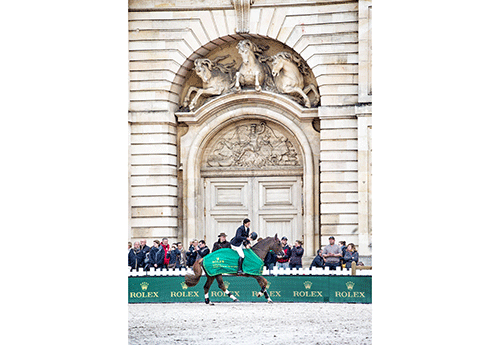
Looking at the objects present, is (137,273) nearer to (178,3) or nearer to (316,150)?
(316,150)

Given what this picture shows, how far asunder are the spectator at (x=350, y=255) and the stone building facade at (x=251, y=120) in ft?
2.12

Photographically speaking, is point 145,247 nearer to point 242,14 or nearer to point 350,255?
point 350,255

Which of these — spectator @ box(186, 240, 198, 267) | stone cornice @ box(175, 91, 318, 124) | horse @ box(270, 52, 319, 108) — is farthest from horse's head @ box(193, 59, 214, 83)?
spectator @ box(186, 240, 198, 267)

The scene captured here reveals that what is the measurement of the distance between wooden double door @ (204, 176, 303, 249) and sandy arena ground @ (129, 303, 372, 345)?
3.23 meters

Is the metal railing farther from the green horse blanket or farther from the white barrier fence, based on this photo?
the green horse blanket

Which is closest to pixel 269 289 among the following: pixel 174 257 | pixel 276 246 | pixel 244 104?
pixel 276 246

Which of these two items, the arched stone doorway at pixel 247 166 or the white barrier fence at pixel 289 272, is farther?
the arched stone doorway at pixel 247 166

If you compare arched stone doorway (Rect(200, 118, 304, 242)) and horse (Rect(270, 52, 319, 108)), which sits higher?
horse (Rect(270, 52, 319, 108))

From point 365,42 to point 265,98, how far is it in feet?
7.52

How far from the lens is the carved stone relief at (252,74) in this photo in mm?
14797

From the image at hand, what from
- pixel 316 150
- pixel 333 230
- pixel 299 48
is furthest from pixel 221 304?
pixel 299 48

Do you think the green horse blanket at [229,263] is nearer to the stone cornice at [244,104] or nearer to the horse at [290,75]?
the stone cornice at [244,104]

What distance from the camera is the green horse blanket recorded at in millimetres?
11938

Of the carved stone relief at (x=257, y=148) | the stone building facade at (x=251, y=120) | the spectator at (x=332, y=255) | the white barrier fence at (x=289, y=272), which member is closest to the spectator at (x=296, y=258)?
the spectator at (x=332, y=255)
